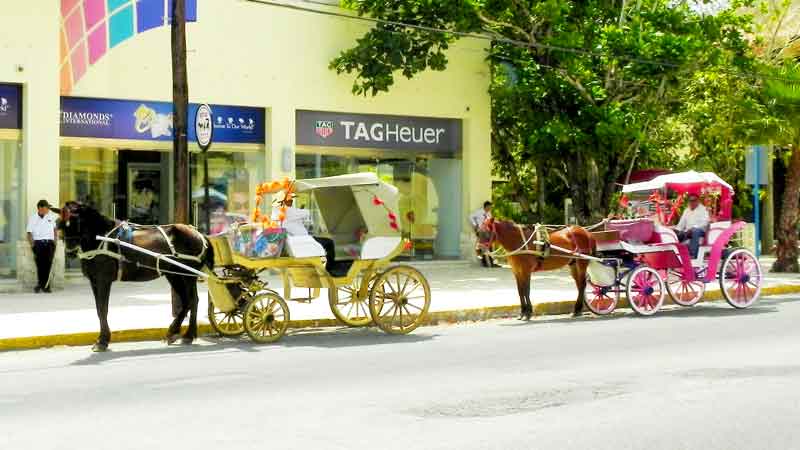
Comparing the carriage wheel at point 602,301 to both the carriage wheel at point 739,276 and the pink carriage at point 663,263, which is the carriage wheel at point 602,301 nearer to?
the pink carriage at point 663,263

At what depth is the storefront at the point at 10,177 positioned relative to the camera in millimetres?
21250

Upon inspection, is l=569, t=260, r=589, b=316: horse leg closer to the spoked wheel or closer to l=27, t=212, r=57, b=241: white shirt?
the spoked wheel

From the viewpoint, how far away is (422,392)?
9789 mm

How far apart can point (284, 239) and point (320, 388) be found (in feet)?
14.0

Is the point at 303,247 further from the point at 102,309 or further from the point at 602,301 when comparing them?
the point at 602,301

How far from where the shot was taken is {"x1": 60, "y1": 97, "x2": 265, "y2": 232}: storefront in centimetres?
2256

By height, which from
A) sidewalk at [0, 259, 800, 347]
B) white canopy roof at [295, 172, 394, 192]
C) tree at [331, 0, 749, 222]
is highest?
tree at [331, 0, 749, 222]

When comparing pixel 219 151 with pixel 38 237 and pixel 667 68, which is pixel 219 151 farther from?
pixel 667 68

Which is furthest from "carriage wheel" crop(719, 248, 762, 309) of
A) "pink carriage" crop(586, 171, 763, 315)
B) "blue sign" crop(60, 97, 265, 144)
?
"blue sign" crop(60, 97, 265, 144)

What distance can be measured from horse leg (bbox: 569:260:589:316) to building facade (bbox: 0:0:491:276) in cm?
955

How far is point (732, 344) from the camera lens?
1314cm

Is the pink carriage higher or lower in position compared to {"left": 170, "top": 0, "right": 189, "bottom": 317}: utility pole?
lower

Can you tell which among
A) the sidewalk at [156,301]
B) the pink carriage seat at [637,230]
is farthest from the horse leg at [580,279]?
the sidewalk at [156,301]

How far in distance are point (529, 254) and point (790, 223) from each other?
39.0ft
